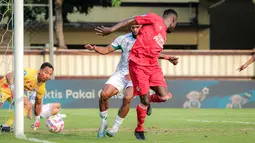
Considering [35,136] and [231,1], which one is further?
[231,1]

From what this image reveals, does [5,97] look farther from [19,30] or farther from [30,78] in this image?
[19,30]

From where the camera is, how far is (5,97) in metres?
14.4

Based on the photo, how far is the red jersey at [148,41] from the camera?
39.2ft

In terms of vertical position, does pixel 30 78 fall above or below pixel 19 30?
below

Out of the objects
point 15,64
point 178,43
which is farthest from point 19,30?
point 178,43

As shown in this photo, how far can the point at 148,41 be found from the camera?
12023 millimetres

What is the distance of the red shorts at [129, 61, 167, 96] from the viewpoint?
1188 centimetres

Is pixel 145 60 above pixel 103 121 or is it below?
above

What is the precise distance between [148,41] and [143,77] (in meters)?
0.55

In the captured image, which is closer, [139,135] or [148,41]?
[139,135]

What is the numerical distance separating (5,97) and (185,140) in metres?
4.14

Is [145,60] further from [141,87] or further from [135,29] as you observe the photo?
[135,29]

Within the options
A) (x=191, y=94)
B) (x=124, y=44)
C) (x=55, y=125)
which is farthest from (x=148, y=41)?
(x=191, y=94)

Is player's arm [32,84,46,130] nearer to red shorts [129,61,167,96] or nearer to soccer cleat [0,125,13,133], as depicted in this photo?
soccer cleat [0,125,13,133]
